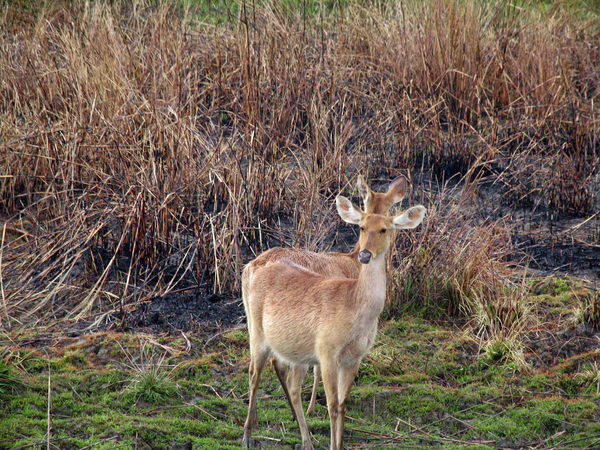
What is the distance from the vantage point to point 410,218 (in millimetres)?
4301

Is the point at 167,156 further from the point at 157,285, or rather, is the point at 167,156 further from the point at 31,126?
the point at 31,126

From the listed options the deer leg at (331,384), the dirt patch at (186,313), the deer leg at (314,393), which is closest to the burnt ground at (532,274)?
the dirt patch at (186,313)

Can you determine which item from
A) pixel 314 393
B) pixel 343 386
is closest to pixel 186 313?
pixel 314 393

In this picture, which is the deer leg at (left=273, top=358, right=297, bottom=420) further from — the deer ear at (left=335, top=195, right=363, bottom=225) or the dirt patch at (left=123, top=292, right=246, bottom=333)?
the dirt patch at (left=123, top=292, right=246, bottom=333)

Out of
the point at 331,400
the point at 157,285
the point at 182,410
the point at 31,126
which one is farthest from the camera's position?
the point at 31,126

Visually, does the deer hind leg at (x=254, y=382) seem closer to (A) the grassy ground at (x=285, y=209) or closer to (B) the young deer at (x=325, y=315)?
(B) the young deer at (x=325, y=315)

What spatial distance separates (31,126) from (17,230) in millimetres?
1688

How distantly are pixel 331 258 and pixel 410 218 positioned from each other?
1.43m

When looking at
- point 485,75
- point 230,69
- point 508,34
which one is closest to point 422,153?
point 485,75

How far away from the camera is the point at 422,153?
8.49 meters

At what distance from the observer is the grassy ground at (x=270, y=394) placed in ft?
15.1

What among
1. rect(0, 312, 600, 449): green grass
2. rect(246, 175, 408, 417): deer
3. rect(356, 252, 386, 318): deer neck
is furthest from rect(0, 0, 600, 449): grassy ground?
rect(356, 252, 386, 318): deer neck

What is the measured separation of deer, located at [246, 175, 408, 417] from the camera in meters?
4.77

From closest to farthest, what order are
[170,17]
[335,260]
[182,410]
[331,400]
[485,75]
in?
[331,400], [182,410], [335,260], [485,75], [170,17]
